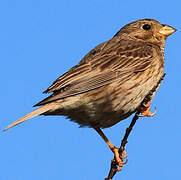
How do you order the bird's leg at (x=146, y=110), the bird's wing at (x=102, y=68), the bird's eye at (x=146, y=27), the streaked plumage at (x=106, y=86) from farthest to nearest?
the bird's eye at (x=146, y=27)
the bird's wing at (x=102, y=68)
the streaked plumage at (x=106, y=86)
the bird's leg at (x=146, y=110)

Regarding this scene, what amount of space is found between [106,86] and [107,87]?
0.03 meters

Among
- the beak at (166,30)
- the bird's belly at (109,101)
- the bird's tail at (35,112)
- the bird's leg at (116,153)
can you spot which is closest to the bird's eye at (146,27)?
the beak at (166,30)

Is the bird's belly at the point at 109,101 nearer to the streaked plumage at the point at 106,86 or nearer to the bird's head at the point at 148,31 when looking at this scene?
the streaked plumage at the point at 106,86

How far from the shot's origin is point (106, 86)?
7.11m

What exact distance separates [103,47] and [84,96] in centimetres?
175

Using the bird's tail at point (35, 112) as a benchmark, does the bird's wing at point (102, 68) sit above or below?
above

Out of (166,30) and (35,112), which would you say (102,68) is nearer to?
(35,112)

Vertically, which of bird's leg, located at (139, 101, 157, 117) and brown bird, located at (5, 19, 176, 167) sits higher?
brown bird, located at (5, 19, 176, 167)

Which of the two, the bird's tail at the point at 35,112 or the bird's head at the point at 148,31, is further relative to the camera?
the bird's head at the point at 148,31

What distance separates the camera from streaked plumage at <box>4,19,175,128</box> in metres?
6.79

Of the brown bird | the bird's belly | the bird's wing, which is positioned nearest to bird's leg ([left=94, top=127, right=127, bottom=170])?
the brown bird

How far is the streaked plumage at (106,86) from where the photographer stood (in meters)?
6.79

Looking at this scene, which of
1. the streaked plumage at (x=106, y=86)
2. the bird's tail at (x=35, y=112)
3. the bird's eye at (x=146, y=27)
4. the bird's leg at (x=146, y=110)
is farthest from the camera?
the bird's eye at (x=146, y=27)

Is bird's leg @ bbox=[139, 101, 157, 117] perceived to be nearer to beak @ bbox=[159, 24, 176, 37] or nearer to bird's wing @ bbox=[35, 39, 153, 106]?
bird's wing @ bbox=[35, 39, 153, 106]
